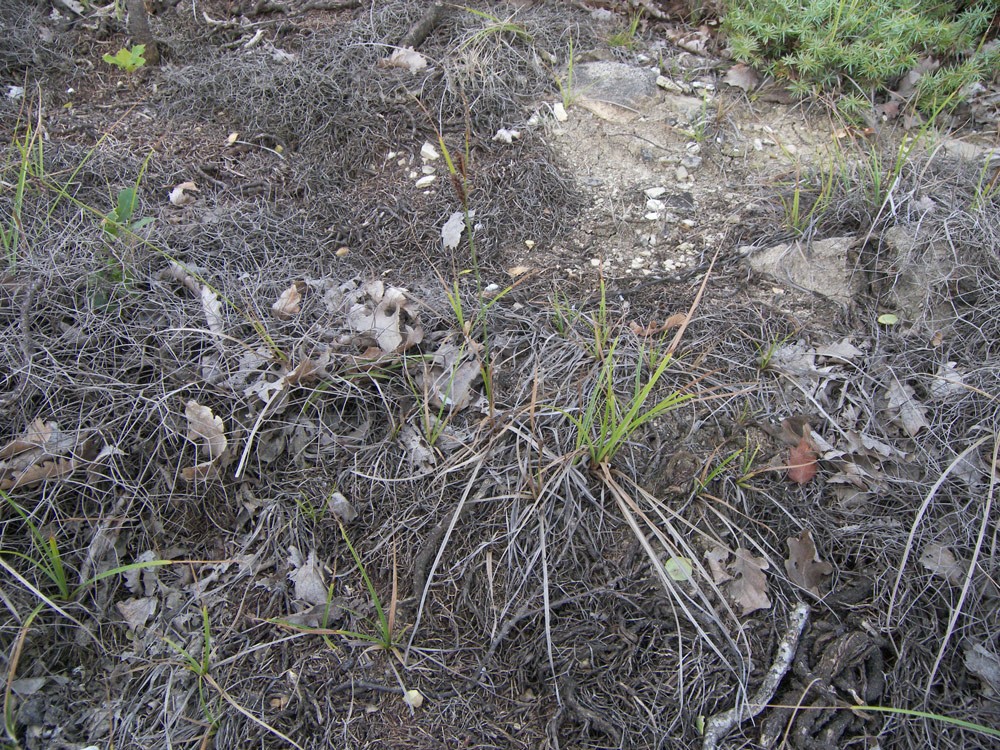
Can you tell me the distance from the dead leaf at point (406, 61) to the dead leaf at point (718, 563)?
224cm

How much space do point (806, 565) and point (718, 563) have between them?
217 mm

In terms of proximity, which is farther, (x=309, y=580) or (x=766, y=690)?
(x=309, y=580)

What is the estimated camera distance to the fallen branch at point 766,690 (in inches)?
52.5

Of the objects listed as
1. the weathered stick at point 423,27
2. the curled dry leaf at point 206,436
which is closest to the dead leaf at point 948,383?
the curled dry leaf at point 206,436

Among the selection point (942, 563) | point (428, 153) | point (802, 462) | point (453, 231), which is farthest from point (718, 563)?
point (428, 153)

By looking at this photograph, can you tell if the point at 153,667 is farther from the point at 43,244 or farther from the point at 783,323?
the point at 783,323

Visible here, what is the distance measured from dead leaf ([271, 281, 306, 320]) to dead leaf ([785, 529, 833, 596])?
1.58 m

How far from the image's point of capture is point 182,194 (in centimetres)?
231

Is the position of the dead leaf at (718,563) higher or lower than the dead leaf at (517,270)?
lower

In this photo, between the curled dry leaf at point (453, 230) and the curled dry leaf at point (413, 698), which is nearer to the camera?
the curled dry leaf at point (413, 698)

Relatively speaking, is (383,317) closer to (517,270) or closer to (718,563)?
(517,270)

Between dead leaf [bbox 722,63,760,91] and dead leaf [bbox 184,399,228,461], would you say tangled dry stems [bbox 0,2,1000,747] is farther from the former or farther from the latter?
dead leaf [bbox 722,63,760,91]

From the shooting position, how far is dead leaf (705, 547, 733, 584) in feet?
4.97

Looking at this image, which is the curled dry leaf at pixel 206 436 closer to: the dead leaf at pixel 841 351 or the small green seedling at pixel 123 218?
the small green seedling at pixel 123 218
